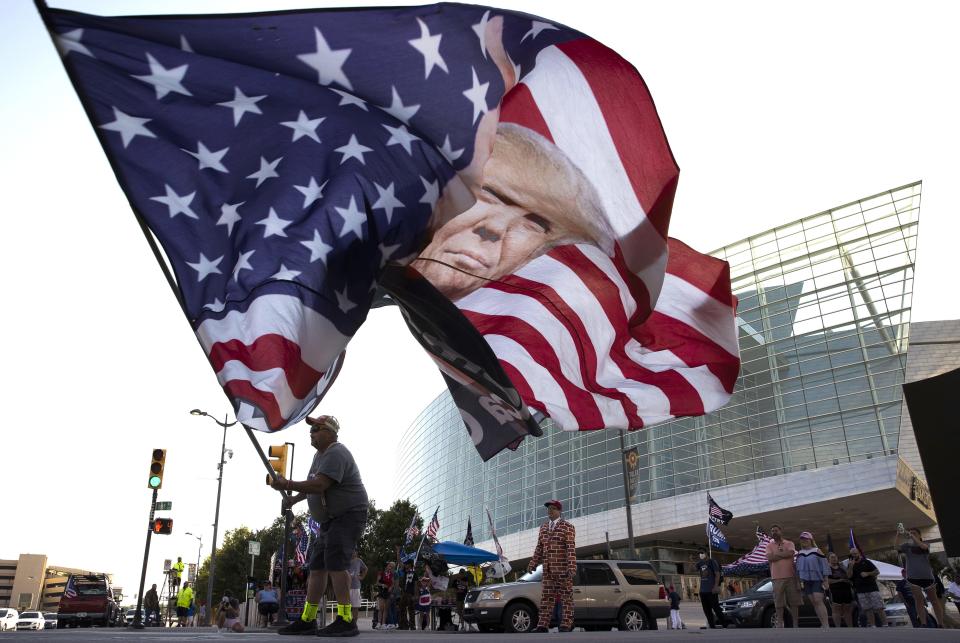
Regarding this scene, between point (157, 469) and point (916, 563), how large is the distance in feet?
52.0

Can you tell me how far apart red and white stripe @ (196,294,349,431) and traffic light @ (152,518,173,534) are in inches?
751

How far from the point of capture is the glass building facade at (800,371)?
48.8 m

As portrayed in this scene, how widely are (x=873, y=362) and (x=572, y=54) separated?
162 feet

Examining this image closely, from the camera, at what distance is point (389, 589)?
66.8 ft

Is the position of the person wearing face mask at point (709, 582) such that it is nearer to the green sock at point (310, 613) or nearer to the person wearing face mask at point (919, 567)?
the person wearing face mask at point (919, 567)

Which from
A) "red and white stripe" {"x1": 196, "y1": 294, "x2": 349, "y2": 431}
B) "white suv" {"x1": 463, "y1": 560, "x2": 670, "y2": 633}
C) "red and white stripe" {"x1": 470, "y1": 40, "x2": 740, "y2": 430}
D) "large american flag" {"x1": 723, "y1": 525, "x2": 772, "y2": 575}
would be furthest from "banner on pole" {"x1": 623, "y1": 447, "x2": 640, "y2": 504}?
"red and white stripe" {"x1": 196, "y1": 294, "x2": 349, "y2": 431}

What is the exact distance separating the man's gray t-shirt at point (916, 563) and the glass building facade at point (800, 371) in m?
37.9

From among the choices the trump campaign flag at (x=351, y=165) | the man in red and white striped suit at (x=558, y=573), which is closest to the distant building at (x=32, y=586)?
the man in red and white striped suit at (x=558, y=573)

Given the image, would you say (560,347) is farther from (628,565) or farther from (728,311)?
(628,565)

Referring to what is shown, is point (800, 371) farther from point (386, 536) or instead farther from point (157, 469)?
point (157, 469)

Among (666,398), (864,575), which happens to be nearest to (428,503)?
(864,575)

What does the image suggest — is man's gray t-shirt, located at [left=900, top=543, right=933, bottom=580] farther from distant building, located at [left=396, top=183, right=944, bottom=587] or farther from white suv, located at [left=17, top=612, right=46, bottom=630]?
white suv, located at [left=17, top=612, right=46, bottom=630]

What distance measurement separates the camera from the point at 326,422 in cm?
621

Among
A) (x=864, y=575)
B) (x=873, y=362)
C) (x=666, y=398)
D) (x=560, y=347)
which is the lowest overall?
(x=864, y=575)
